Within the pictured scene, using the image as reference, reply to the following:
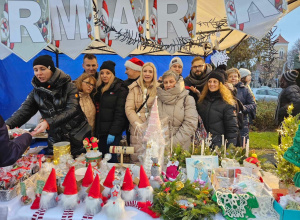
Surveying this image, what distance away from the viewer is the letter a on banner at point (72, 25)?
225 cm

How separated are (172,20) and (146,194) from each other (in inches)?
69.2

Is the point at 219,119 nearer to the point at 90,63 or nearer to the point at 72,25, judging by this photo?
the point at 72,25

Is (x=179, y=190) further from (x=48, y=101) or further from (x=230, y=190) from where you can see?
(x=48, y=101)

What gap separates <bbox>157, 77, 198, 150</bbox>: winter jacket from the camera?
102 inches

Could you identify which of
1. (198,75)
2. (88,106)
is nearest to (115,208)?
(88,106)

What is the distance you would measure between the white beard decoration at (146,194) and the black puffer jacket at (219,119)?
138 centimetres

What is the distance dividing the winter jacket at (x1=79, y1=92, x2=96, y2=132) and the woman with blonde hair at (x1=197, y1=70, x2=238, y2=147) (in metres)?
1.65

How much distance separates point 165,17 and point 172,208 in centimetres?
188

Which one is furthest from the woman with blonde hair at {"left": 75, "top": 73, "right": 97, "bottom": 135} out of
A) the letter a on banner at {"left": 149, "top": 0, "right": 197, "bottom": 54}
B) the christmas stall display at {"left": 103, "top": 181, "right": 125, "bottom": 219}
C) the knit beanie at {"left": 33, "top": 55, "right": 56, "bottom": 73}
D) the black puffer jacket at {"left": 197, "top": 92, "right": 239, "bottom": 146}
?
the christmas stall display at {"left": 103, "top": 181, "right": 125, "bottom": 219}

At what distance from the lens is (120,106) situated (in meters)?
3.15

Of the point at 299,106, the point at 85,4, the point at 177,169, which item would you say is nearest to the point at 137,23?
the point at 85,4

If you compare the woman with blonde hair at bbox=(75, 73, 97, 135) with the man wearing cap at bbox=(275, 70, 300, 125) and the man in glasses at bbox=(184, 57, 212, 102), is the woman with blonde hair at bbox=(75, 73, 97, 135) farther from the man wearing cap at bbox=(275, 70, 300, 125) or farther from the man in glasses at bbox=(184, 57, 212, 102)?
the man wearing cap at bbox=(275, 70, 300, 125)

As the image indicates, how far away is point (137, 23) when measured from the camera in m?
2.42

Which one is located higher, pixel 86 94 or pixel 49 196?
pixel 86 94
